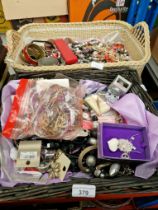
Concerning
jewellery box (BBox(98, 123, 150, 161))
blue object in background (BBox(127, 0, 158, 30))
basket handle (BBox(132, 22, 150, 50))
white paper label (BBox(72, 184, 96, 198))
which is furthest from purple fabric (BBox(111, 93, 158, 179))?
blue object in background (BBox(127, 0, 158, 30))

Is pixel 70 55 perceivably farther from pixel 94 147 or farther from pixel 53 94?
pixel 94 147

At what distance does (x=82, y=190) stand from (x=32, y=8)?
2.95ft

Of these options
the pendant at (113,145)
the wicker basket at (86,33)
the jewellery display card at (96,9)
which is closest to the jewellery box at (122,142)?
the pendant at (113,145)

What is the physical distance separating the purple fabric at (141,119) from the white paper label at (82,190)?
5.2 inches

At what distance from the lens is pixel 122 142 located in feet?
1.95

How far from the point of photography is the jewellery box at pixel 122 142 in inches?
22.7

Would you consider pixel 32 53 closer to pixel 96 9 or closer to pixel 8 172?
pixel 96 9

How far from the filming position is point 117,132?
624mm

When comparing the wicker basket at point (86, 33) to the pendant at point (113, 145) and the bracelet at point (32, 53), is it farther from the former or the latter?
the pendant at point (113, 145)

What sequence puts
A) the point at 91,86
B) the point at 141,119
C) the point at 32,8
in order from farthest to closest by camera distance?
the point at 32,8 → the point at 91,86 → the point at 141,119

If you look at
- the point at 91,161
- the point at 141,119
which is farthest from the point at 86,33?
the point at 91,161

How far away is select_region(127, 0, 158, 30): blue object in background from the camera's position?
105 cm

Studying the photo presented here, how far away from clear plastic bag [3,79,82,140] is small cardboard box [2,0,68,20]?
51cm

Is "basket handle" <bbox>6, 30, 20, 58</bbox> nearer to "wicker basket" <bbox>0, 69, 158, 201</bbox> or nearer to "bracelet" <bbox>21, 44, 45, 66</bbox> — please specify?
"bracelet" <bbox>21, 44, 45, 66</bbox>
